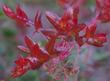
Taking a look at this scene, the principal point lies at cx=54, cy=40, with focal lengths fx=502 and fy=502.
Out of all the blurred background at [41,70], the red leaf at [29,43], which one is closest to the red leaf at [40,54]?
the red leaf at [29,43]

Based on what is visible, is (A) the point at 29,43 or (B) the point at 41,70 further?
(B) the point at 41,70

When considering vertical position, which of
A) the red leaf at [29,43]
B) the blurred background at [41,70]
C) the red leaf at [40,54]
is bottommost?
the red leaf at [40,54]

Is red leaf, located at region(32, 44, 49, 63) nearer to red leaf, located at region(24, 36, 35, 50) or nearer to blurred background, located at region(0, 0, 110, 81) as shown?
red leaf, located at region(24, 36, 35, 50)

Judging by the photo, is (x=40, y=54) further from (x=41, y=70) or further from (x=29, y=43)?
(x=41, y=70)

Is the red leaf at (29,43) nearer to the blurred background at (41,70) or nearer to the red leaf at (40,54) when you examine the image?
the red leaf at (40,54)

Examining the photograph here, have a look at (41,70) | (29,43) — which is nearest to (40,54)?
(29,43)

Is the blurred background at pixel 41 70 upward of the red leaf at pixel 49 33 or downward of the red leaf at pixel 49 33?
upward

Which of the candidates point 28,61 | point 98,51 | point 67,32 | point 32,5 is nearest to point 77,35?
point 67,32

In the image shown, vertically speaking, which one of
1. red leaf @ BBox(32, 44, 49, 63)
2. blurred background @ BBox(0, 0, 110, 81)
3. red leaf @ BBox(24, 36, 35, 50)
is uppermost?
blurred background @ BBox(0, 0, 110, 81)

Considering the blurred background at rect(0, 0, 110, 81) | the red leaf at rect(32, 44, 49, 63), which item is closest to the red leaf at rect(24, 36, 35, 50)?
the red leaf at rect(32, 44, 49, 63)

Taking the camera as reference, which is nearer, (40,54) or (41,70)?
(40,54)

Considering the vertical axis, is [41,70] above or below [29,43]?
above
